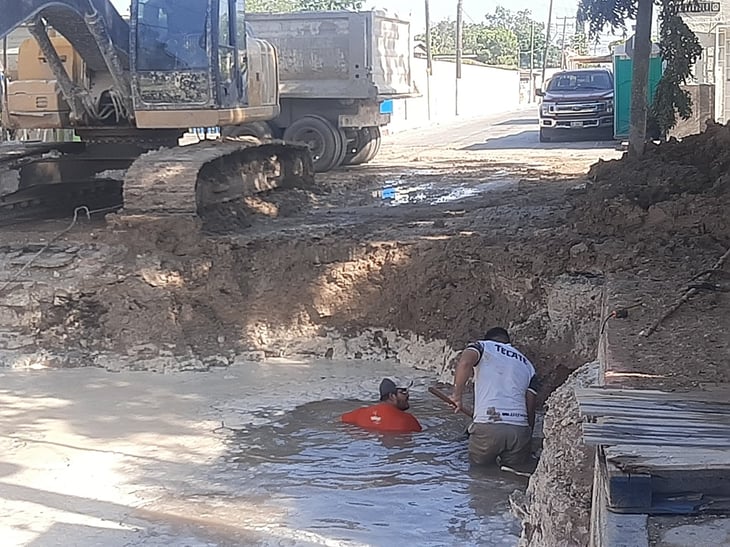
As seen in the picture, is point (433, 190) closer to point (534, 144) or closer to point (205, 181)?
point (205, 181)

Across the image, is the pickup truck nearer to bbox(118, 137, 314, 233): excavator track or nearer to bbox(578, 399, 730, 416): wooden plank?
bbox(118, 137, 314, 233): excavator track

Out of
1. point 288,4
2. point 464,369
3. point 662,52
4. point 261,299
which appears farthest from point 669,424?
point 288,4

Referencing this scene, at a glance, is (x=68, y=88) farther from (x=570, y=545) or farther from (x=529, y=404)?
(x=570, y=545)

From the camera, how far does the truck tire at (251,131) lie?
1766 centimetres

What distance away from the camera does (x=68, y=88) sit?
1229 cm

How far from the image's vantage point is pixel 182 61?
1193 cm

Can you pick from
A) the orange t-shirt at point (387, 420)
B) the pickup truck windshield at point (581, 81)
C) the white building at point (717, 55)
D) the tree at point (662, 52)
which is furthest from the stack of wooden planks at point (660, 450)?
the pickup truck windshield at point (581, 81)

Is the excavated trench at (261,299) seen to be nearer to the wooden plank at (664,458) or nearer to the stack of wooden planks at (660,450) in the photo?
A: the stack of wooden planks at (660,450)

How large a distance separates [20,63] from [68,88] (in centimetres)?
104

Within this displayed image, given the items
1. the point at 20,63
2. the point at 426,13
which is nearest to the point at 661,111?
the point at 20,63

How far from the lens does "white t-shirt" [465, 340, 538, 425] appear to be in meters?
7.69

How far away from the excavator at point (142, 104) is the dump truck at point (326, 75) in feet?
15.9

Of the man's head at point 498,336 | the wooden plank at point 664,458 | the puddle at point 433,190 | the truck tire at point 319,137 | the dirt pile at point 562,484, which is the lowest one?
the dirt pile at point 562,484

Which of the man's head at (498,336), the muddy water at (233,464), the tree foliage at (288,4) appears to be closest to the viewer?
the muddy water at (233,464)
